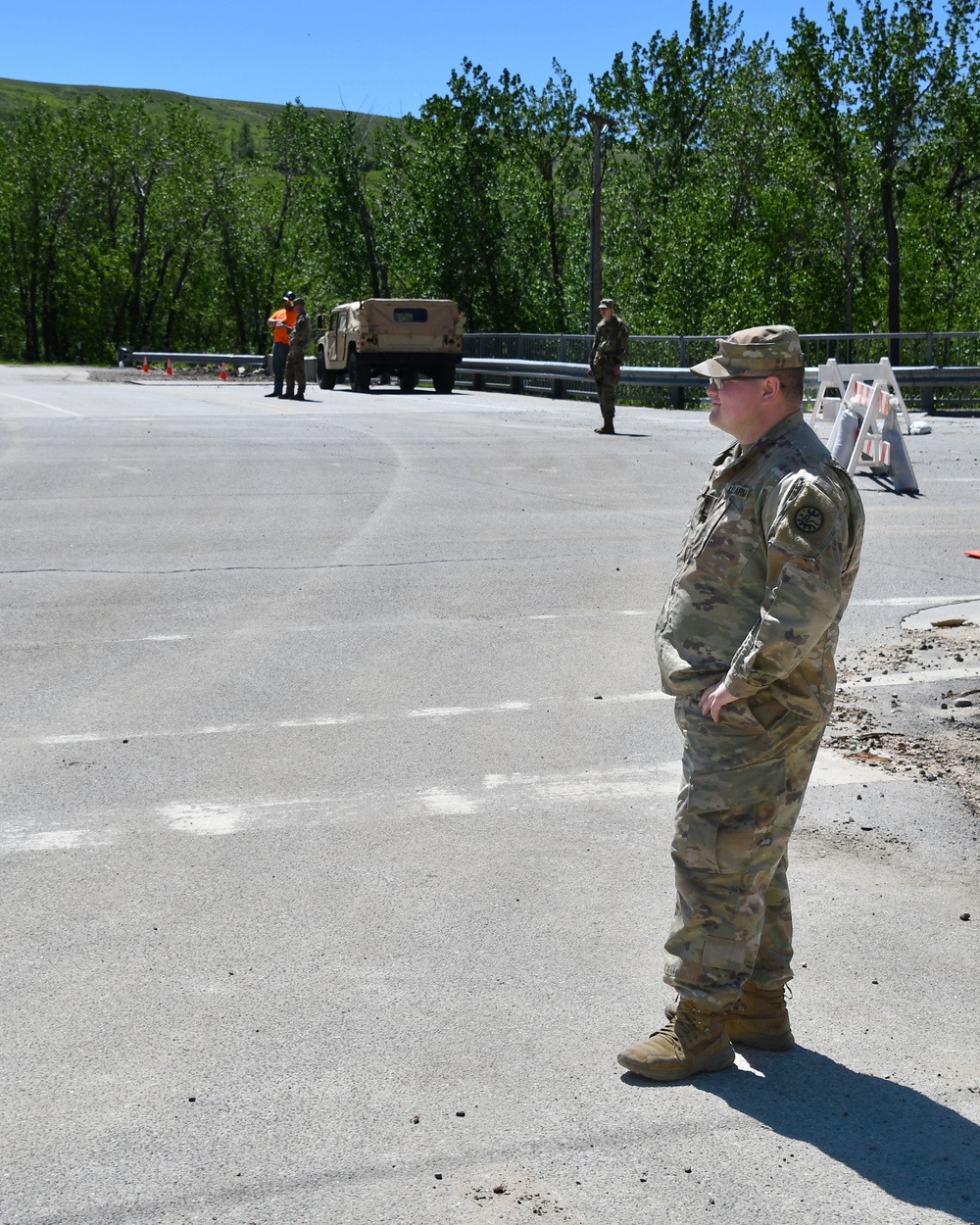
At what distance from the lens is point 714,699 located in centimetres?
342

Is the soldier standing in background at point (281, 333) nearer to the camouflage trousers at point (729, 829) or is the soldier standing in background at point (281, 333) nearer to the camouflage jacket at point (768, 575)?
the camouflage jacket at point (768, 575)

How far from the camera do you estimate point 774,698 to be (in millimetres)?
3457

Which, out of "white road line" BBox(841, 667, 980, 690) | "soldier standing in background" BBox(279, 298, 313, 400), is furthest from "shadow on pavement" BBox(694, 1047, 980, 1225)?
"soldier standing in background" BBox(279, 298, 313, 400)

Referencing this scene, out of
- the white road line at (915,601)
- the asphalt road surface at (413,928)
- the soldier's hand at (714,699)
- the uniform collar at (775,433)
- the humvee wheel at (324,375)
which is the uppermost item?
the uniform collar at (775,433)

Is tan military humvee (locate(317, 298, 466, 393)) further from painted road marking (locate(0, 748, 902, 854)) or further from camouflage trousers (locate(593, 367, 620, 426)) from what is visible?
painted road marking (locate(0, 748, 902, 854))

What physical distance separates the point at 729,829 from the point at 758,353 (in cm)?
110

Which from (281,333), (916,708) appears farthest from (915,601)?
(281,333)

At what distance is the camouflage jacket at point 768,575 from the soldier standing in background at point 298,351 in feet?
82.4

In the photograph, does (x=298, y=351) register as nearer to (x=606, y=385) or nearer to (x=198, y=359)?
(x=606, y=385)

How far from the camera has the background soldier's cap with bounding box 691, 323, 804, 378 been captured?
11.2 ft

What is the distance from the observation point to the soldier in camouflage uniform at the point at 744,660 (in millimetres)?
3311

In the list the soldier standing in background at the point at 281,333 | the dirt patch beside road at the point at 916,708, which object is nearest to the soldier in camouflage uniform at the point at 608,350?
the soldier standing in background at the point at 281,333

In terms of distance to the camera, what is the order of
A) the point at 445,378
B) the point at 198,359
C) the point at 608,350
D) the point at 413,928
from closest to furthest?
the point at 413,928 < the point at 608,350 < the point at 445,378 < the point at 198,359

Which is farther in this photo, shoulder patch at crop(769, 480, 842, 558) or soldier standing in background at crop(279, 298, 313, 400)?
→ soldier standing in background at crop(279, 298, 313, 400)
